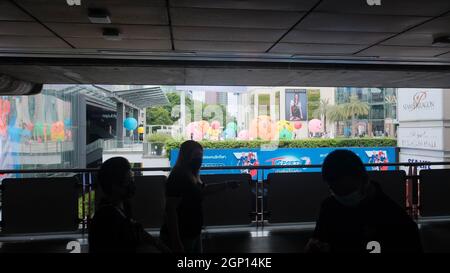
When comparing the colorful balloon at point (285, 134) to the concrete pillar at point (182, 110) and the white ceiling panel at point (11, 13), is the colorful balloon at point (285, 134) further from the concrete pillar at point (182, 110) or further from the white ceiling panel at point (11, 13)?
the white ceiling panel at point (11, 13)

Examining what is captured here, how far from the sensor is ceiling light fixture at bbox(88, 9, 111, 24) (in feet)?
12.8

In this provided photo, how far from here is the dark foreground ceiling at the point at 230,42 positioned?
392cm

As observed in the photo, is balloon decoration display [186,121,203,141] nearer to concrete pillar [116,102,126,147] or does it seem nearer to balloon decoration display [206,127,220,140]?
balloon decoration display [206,127,220,140]

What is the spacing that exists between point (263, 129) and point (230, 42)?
19.6 m


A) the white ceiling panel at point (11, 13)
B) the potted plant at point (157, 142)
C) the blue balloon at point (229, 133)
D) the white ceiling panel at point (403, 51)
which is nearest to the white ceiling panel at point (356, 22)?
the white ceiling panel at point (403, 51)

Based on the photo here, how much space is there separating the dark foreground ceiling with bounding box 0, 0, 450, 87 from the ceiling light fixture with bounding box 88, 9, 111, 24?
A: 0.21 feet

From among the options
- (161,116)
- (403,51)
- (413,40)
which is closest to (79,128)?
(161,116)

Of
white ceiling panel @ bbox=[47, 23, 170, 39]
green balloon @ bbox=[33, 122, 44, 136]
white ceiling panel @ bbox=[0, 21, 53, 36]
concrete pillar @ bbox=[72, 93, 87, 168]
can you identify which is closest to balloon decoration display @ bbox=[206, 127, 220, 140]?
concrete pillar @ bbox=[72, 93, 87, 168]

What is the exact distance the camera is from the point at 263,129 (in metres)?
24.9

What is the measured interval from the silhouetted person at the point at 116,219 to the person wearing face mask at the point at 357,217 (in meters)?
0.89

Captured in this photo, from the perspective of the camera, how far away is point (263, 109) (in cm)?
3409

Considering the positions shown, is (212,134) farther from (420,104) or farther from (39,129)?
(420,104)

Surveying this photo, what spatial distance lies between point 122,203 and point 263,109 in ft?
106
